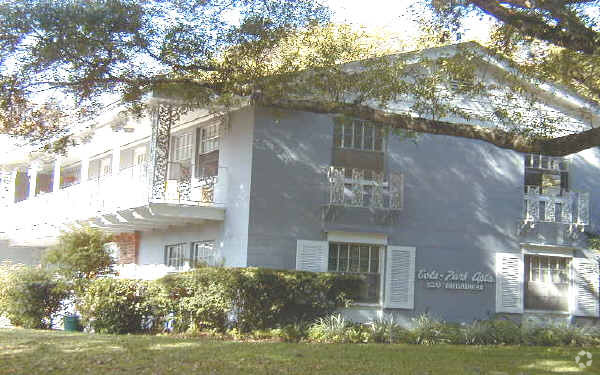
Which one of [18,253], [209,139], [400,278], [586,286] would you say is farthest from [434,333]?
[18,253]

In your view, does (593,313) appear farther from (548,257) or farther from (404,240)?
(404,240)

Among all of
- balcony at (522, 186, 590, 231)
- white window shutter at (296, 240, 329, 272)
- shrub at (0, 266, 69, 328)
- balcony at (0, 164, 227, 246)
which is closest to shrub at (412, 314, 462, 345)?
white window shutter at (296, 240, 329, 272)

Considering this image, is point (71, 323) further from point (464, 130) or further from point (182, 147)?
point (464, 130)

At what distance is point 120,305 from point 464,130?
8467mm

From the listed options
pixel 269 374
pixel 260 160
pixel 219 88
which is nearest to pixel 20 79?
pixel 219 88

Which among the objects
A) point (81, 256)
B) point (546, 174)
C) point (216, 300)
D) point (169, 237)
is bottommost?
point (216, 300)

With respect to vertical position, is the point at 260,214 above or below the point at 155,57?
below

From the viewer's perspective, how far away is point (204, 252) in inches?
778

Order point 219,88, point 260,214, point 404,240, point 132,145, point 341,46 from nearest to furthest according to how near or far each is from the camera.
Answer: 1. point 219,88
2. point 341,46
3. point 260,214
4. point 404,240
5. point 132,145

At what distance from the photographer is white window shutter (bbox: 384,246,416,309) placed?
18.9 m

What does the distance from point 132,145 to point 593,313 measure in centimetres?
1440

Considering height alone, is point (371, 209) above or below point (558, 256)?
above

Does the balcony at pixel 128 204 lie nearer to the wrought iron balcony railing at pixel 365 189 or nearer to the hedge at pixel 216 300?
the hedge at pixel 216 300

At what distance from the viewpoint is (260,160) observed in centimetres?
1817
